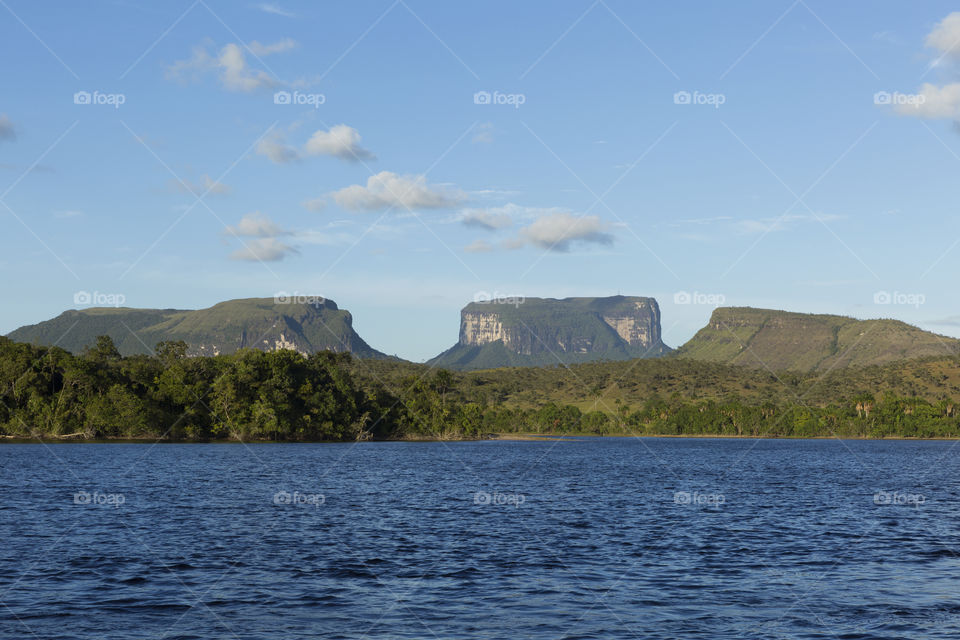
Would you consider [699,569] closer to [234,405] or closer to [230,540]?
[230,540]

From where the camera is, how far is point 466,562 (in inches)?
1527

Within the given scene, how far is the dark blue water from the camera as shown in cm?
2748

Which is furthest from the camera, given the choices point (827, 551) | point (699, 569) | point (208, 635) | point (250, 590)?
point (827, 551)

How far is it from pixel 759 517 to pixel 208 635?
143ft

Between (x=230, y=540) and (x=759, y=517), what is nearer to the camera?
Answer: (x=230, y=540)

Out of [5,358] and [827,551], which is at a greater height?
[5,358]

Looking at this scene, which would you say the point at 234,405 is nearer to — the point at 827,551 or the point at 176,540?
the point at 176,540

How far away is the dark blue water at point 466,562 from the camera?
Result: 1082 inches

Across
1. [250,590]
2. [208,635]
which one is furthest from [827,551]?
[208,635]

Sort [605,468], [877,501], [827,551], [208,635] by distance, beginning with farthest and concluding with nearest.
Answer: [605,468] → [877,501] → [827,551] → [208,635]

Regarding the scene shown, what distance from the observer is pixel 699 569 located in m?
37.7

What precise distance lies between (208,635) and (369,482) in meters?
63.3

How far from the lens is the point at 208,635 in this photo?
25.6 metres

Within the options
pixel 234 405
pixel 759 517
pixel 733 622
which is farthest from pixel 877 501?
pixel 234 405
